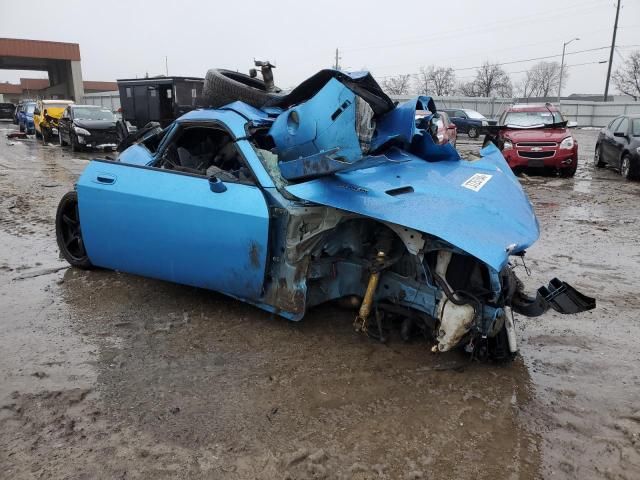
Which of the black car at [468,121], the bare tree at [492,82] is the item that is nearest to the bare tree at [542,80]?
the bare tree at [492,82]

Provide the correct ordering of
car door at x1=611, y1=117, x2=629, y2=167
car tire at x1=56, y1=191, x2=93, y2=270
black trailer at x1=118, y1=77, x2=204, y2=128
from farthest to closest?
black trailer at x1=118, y1=77, x2=204, y2=128 < car door at x1=611, y1=117, x2=629, y2=167 < car tire at x1=56, y1=191, x2=93, y2=270

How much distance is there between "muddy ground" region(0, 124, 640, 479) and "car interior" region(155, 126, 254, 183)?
104 centimetres

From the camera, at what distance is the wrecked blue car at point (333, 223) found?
9.71ft

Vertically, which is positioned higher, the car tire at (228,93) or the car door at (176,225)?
the car tire at (228,93)

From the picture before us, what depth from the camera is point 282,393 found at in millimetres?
2932

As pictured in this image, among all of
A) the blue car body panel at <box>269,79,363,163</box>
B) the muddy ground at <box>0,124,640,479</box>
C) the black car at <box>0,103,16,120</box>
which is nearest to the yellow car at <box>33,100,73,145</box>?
the muddy ground at <box>0,124,640,479</box>

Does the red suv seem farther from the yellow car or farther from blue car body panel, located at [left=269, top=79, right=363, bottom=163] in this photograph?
the yellow car

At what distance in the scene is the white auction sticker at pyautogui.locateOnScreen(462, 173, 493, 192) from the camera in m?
3.39

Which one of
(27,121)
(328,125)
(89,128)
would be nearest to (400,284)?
(328,125)

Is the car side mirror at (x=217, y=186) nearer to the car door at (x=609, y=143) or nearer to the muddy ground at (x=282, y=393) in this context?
the muddy ground at (x=282, y=393)

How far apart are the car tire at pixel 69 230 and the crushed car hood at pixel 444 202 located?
2.70m

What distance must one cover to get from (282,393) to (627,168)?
10853 mm

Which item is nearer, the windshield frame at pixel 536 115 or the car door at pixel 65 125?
the windshield frame at pixel 536 115

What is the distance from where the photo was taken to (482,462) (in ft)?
7.80
